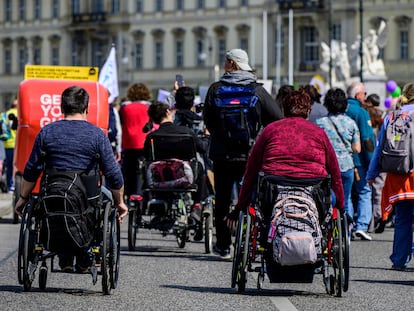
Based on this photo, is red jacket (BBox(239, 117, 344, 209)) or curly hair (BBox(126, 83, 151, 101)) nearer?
red jacket (BBox(239, 117, 344, 209))

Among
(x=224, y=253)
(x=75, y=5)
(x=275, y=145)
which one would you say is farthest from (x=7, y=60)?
(x=275, y=145)

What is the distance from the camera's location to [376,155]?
13023mm

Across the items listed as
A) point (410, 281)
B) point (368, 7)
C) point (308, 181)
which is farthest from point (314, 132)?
point (368, 7)

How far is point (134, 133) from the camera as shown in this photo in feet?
63.6

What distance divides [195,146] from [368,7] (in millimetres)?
79710

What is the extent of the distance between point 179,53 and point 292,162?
95322mm

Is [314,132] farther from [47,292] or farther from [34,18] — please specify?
[34,18]

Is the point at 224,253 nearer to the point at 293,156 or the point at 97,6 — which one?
the point at 293,156

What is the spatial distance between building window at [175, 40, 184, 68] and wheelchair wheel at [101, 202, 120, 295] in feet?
307

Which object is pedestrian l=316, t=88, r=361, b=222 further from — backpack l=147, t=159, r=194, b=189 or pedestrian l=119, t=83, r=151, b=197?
pedestrian l=119, t=83, r=151, b=197

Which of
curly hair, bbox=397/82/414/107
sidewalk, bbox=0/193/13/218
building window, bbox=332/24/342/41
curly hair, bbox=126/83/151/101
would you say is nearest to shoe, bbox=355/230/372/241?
curly hair, bbox=126/83/151/101

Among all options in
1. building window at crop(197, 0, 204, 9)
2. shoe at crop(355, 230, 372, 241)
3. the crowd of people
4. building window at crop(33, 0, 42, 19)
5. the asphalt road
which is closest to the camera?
the asphalt road

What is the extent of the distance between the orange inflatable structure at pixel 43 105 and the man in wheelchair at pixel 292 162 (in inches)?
289

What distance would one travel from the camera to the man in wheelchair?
1019 centimetres
